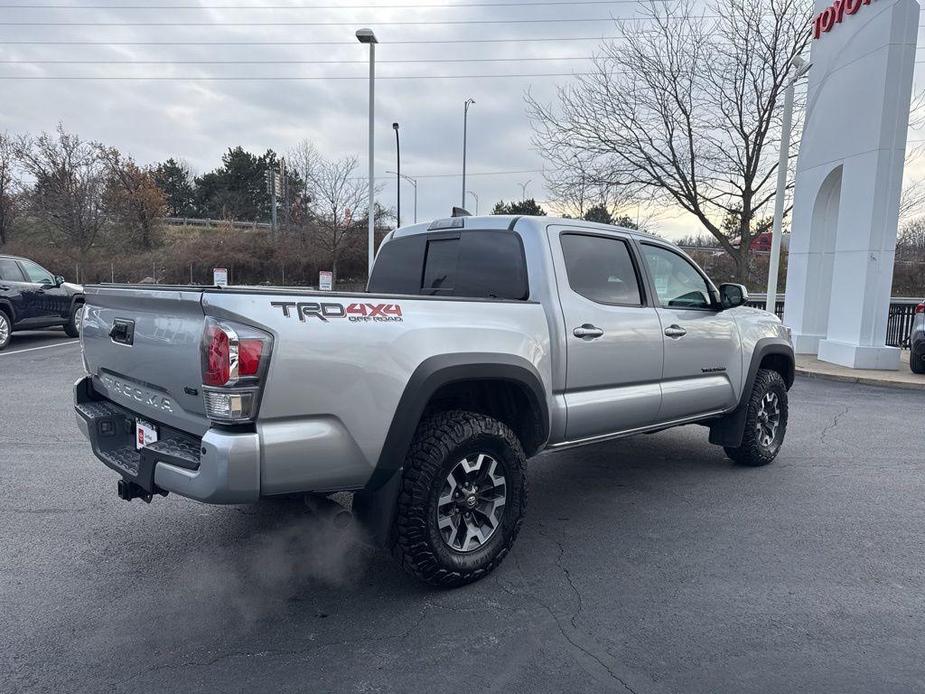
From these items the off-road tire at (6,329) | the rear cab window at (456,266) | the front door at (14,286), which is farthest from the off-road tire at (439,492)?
the front door at (14,286)

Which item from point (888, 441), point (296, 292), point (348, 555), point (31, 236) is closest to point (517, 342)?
point (296, 292)

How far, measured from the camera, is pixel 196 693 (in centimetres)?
249

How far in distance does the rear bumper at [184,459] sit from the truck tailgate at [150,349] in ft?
0.31

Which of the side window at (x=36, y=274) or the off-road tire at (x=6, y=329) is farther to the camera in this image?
the side window at (x=36, y=274)

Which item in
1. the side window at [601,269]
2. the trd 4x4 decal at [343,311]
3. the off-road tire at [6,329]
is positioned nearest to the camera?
the trd 4x4 decal at [343,311]

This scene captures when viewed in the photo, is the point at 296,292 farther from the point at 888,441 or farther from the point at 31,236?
the point at 31,236

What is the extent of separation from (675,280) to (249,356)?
139 inches

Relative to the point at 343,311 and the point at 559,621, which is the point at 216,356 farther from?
A: the point at 559,621

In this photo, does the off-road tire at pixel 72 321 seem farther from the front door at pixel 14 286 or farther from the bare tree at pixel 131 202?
the bare tree at pixel 131 202

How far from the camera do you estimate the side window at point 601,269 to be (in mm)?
4109

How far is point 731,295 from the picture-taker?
5129 millimetres

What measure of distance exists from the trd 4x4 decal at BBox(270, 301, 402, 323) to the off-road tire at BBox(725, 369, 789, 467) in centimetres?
371

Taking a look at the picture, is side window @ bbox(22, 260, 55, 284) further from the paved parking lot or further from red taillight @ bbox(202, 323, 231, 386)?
red taillight @ bbox(202, 323, 231, 386)

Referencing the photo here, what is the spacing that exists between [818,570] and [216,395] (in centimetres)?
337
